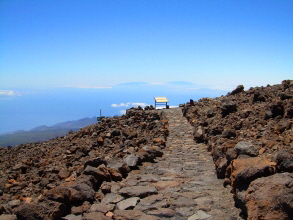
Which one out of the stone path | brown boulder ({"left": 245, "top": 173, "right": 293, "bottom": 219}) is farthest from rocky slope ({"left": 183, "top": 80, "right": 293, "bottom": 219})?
the stone path

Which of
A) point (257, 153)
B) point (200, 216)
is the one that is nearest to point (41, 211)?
point (200, 216)

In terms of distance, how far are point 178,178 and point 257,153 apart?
2027 mm

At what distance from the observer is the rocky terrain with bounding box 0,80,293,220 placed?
475cm

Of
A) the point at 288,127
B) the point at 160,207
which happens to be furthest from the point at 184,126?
the point at 160,207

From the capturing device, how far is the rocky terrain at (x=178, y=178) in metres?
4.75

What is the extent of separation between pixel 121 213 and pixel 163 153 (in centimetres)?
589

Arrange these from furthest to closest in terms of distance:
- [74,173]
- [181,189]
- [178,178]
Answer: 1. [74,173]
2. [178,178]
3. [181,189]

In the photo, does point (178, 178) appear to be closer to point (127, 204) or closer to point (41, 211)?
point (127, 204)

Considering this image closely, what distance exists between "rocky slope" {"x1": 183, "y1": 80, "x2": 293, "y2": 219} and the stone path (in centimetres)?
33

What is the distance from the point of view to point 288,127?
8195 millimetres

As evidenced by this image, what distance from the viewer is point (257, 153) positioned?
6.75 m

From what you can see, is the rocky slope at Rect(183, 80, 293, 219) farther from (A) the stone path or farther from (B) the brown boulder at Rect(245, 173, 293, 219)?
(A) the stone path

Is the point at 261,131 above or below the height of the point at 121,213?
above

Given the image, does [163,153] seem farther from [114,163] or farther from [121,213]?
[121,213]
